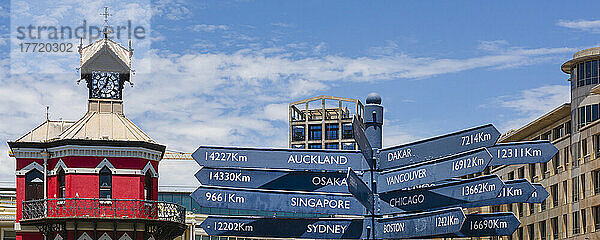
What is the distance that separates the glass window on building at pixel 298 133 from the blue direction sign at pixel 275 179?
16262 centimetres

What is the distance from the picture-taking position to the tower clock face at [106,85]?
43.5 m

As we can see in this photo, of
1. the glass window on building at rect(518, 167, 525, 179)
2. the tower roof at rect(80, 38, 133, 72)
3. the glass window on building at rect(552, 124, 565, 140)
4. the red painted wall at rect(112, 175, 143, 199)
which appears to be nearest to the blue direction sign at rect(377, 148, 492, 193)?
the red painted wall at rect(112, 175, 143, 199)

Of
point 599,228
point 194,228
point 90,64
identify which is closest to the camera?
point 90,64

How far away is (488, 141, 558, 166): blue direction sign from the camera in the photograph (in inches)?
563

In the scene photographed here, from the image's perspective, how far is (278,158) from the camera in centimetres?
1544

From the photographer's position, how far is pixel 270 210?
15188 mm

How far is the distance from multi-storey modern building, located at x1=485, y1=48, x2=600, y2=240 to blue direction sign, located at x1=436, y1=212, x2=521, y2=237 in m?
58.3

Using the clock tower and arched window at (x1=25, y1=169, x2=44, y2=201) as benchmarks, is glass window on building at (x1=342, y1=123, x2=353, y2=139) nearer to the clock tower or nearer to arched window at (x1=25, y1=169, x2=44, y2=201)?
the clock tower

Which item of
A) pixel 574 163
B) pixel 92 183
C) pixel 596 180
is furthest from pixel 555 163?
pixel 92 183

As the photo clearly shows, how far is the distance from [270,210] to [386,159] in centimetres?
207

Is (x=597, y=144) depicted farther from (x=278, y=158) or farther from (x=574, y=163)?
(x=278, y=158)

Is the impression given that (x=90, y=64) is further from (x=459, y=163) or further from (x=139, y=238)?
(x=459, y=163)

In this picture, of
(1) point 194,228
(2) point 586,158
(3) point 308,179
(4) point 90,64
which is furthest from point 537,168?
(3) point 308,179

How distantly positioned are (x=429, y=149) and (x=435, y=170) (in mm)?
520
